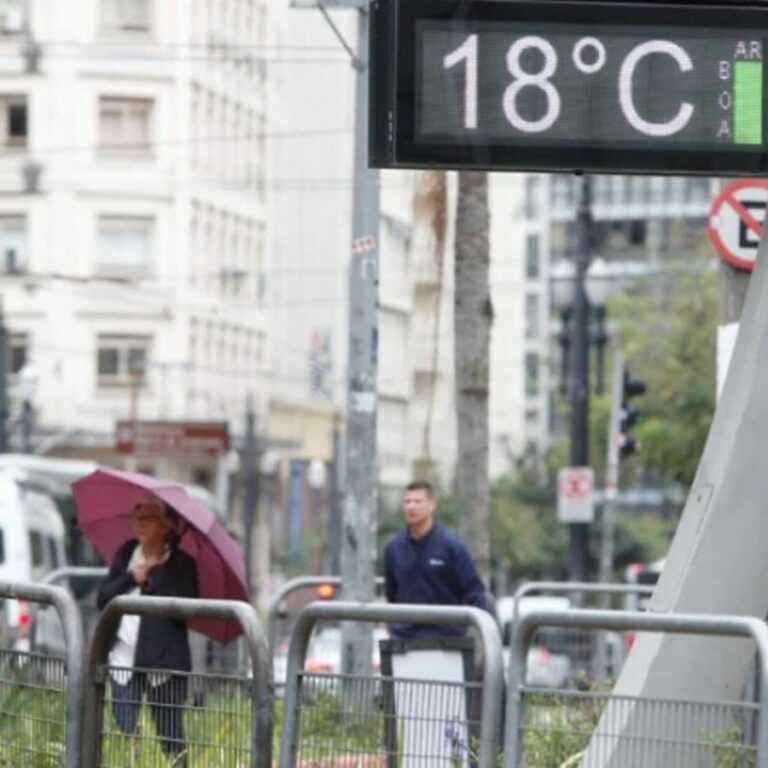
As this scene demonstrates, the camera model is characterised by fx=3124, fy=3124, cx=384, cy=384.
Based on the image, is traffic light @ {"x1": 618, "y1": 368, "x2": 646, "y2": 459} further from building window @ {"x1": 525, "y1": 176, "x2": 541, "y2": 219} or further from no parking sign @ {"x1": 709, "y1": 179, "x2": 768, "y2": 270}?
building window @ {"x1": 525, "y1": 176, "x2": 541, "y2": 219}

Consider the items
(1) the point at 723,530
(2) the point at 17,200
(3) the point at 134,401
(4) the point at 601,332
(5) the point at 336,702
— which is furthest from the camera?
(2) the point at 17,200

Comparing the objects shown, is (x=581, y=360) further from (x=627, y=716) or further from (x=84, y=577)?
(x=627, y=716)

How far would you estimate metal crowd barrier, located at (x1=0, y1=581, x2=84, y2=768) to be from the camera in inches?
386

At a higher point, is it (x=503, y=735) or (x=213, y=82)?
(x=213, y=82)

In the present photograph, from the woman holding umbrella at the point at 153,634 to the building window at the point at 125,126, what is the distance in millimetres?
65906

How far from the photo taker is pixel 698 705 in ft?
28.9

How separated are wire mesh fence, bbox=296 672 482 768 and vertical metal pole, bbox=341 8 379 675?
386 inches

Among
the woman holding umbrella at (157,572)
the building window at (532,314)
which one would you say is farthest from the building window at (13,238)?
the woman holding umbrella at (157,572)

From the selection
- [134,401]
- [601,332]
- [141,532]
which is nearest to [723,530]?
[141,532]

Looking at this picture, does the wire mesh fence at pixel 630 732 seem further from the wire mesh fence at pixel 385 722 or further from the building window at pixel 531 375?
the building window at pixel 531 375

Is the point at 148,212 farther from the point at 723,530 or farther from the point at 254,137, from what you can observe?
the point at 723,530

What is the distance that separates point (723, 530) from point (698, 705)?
1779 millimetres

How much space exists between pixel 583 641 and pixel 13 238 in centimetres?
6166

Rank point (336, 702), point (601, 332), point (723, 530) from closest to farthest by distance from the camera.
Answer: point (336, 702), point (723, 530), point (601, 332)
